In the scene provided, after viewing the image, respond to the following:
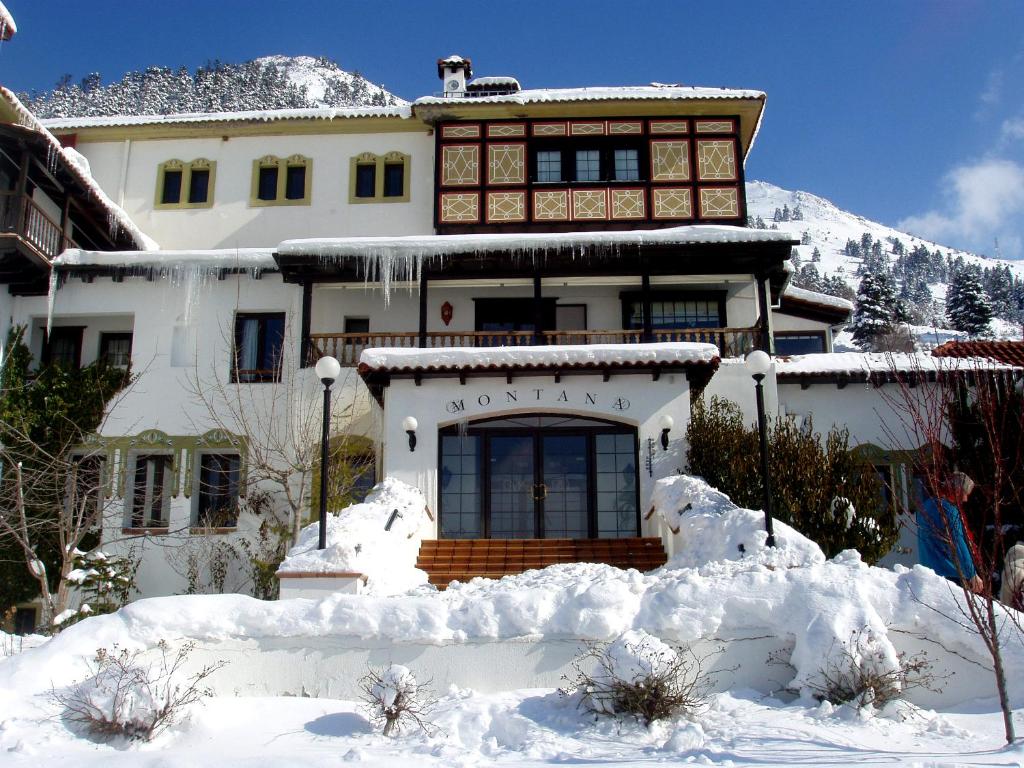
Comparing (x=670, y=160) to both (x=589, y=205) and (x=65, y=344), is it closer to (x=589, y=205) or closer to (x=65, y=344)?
(x=589, y=205)

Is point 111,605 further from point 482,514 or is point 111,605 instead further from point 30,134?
point 30,134

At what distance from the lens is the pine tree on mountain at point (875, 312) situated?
150 feet

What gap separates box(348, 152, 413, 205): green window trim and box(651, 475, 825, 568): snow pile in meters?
11.8

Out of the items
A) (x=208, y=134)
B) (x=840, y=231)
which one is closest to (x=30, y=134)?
(x=208, y=134)

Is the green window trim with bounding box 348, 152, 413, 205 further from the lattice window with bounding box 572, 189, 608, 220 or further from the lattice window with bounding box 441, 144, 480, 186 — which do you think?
the lattice window with bounding box 572, 189, 608, 220

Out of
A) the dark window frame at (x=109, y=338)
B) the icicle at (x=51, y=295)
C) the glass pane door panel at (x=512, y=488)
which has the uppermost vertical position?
the icicle at (x=51, y=295)

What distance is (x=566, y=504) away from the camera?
15.5 metres

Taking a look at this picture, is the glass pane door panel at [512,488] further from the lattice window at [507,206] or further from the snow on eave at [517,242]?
the lattice window at [507,206]

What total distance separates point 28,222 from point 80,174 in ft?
5.41

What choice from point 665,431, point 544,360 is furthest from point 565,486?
point 544,360

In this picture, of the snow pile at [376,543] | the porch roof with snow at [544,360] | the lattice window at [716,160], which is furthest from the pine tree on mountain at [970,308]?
the snow pile at [376,543]

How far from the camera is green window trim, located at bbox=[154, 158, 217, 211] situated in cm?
2302

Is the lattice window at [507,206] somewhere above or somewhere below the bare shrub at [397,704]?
above

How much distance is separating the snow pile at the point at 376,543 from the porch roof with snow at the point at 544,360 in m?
2.04
